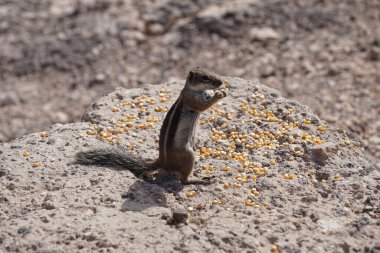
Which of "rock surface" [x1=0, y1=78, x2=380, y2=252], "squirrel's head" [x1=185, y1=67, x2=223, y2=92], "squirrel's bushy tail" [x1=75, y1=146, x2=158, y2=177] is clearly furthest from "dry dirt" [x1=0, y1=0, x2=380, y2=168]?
"squirrel's head" [x1=185, y1=67, x2=223, y2=92]

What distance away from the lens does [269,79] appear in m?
9.37

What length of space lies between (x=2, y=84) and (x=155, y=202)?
558 cm

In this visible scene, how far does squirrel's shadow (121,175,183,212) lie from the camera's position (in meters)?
4.74

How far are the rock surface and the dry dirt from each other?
10.6 feet

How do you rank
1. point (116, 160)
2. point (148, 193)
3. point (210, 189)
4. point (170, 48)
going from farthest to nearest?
point (170, 48), point (116, 160), point (210, 189), point (148, 193)

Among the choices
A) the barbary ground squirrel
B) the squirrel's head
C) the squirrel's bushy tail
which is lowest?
the squirrel's bushy tail

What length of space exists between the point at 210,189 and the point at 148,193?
0.46m

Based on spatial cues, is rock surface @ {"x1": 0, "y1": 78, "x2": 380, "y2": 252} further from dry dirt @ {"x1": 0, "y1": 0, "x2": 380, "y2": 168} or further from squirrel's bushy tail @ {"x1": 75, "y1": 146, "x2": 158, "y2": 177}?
dry dirt @ {"x1": 0, "y1": 0, "x2": 380, "y2": 168}

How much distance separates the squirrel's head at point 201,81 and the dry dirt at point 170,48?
160 inches

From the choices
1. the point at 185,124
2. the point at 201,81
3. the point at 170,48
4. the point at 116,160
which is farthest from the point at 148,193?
the point at 170,48

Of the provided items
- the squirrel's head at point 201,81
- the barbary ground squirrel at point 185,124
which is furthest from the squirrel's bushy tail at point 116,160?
the squirrel's head at point 201,81

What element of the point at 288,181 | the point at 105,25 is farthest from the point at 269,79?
the point at 288,181

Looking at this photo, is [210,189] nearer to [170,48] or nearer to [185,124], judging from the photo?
[185,124]

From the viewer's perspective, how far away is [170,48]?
1007 cm
